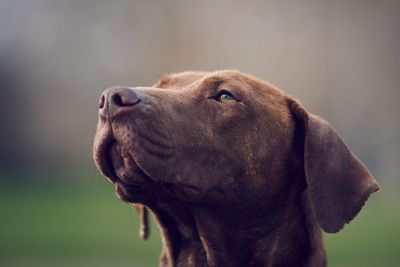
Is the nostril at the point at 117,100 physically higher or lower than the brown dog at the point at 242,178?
higher

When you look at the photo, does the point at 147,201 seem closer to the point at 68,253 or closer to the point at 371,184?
the point at 371,184

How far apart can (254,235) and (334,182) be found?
0.55 meters

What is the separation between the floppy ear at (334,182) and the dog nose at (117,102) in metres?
1.13

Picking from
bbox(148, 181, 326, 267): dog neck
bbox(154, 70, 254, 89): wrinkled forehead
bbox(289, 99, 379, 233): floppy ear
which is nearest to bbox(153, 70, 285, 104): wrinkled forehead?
bbox(154, 70, 254, 89): wrinkled forehead

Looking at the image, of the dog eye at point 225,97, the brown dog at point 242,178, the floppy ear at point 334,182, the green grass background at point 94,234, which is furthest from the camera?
the green grass background at point 94,234

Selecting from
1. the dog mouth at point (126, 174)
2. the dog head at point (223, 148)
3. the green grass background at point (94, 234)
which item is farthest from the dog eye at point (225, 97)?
the green grass background at point (94, 234)

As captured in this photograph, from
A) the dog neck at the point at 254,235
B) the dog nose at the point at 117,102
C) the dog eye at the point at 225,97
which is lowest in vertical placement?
the dog neck at the point at 254,235

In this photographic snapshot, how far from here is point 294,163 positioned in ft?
17.0

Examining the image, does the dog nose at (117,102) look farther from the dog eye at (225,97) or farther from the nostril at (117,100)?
the dog eye at (225,97)

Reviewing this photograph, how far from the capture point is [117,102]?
4.48 m

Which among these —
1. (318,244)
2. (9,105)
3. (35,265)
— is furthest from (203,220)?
(9,105)

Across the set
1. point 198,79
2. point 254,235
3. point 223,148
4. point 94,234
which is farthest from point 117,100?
point 94,234

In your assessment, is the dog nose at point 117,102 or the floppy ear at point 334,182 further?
the floppy ear at point 334,182

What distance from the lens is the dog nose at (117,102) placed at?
14.6ft
